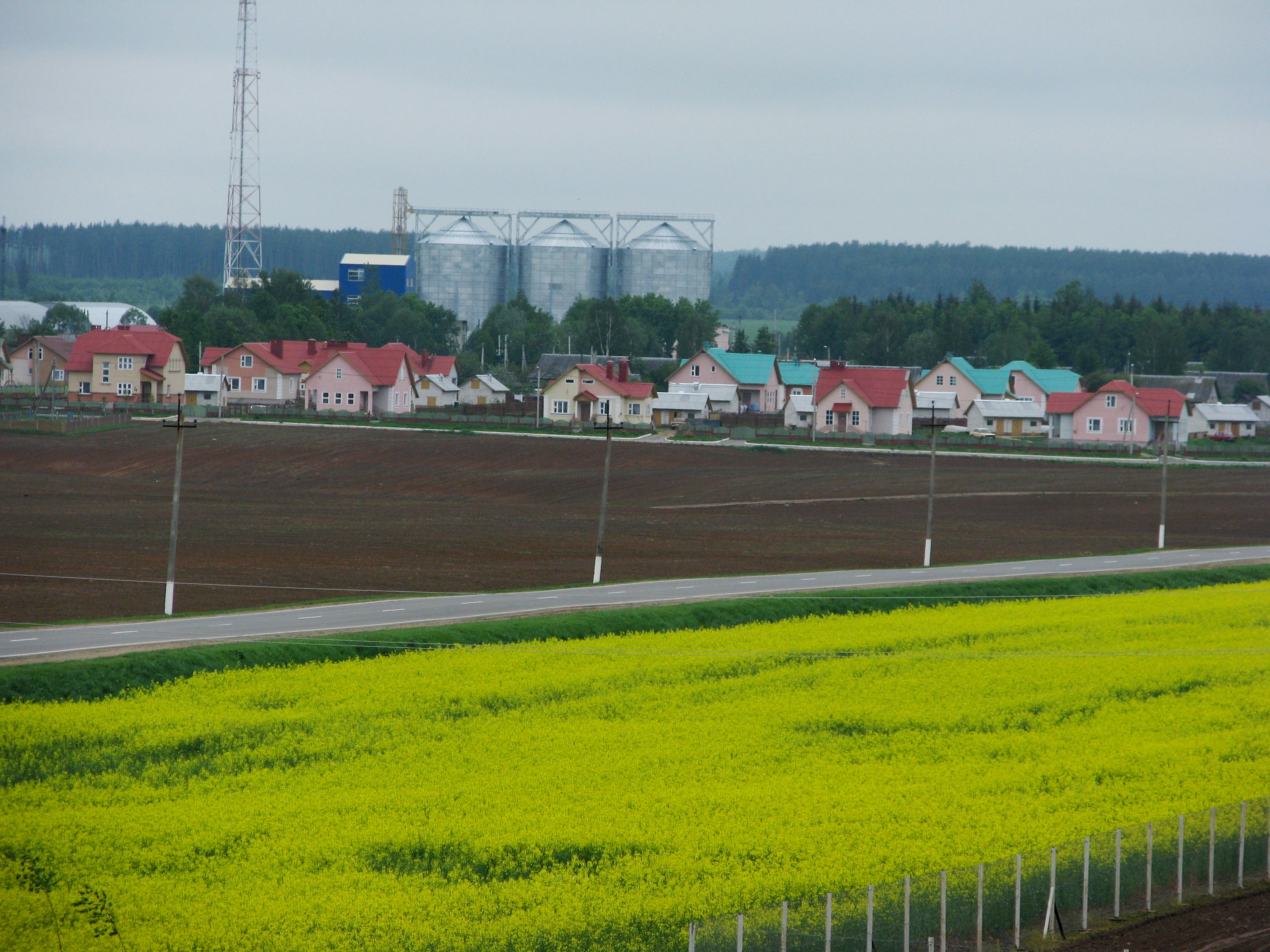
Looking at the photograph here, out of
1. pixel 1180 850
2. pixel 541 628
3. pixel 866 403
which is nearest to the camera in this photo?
pixel 1180 850

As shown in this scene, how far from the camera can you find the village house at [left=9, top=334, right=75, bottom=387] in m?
137

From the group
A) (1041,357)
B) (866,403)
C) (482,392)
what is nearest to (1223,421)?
(866,403)

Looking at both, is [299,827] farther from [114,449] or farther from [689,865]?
[114,449]

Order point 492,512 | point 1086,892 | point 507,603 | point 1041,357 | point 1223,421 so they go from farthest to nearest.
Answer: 1. point 1041,357
2. point 1223,421
3. point 492,512
4. point 507,603
5. point 1086,892

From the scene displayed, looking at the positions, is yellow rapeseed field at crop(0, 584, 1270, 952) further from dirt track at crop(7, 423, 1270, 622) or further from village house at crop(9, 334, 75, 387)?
village house at crop(9, 334, 75, 387)

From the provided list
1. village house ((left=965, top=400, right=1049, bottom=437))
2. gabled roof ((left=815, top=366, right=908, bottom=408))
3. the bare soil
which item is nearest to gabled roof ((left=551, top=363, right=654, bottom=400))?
gabled roof ((left=815, top=366, right=908, bottom=408))

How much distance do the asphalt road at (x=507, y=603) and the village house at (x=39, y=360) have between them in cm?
10536

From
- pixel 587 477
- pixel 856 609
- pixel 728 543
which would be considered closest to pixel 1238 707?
pixel 856 609

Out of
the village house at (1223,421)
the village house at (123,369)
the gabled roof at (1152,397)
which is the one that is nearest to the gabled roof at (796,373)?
the gabled roof at (1152,397)

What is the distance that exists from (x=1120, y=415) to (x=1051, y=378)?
24.7 meters

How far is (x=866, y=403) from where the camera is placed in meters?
123

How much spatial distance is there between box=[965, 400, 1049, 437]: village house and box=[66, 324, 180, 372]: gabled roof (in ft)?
245

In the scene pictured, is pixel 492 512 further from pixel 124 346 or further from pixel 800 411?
pixel 124 346

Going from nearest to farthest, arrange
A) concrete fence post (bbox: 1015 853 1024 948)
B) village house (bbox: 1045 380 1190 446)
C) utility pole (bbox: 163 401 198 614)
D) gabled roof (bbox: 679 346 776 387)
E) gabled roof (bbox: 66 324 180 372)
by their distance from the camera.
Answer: concrete fence post (bbox: 1015 853 1024 948) → utility pole (bbox: 163 401 198 614) → village house (bbox: 1045 380 1190 446) → gabled roof (bbox: 66 324 180 372) → gabled roof (bbox: 679 346 776 387)
